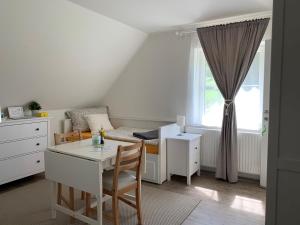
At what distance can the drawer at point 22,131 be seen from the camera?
10.2ft

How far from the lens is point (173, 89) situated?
4062 millimetres

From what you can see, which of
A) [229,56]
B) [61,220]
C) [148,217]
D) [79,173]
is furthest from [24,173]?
[229,56]

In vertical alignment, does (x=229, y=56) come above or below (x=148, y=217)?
above

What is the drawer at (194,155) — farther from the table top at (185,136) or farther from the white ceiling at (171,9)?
the white ceiling at (171,9)

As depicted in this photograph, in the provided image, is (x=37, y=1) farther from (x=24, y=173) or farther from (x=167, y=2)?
(x=24, y=173)

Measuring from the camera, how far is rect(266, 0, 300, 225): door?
121 centimetres

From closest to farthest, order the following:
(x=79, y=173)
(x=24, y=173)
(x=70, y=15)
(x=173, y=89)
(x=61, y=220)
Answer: (x=79, y=173) < (x=61, y=220) < (x=70, y=15) < (x=24, y=173) < (x=173, y=89)

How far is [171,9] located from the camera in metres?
2.96

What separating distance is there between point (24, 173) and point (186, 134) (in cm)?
231

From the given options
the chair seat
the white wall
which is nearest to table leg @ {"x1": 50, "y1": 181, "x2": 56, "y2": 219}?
the chair seat

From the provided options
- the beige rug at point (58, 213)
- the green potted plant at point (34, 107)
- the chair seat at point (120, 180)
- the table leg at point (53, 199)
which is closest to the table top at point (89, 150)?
the chair seat at point (120, 180)

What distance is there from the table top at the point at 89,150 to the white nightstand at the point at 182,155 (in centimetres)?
109

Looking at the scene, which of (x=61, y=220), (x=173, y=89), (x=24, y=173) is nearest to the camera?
(x=61, y=220)

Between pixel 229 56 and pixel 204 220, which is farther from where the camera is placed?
pixel 229 56
